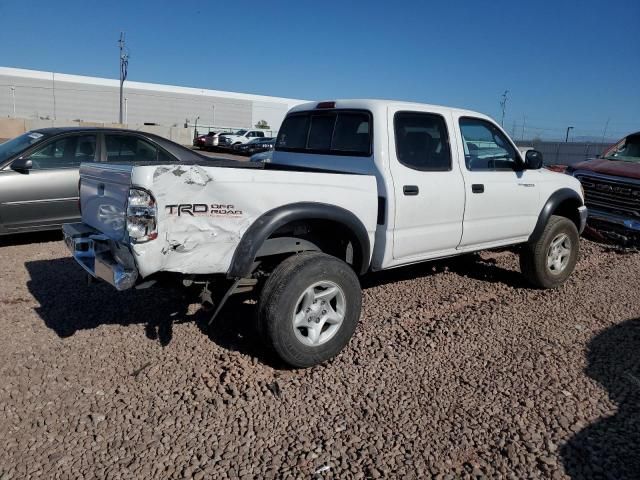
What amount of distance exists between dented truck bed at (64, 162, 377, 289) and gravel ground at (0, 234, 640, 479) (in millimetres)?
794

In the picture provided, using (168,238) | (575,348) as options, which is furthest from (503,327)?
(168,238)

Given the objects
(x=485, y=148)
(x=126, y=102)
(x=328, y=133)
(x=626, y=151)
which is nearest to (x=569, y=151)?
(x=626, y=151)

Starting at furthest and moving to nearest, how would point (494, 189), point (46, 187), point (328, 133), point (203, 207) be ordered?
point (46, 187), point (494, 189), point (328, 133), point (203, 207)

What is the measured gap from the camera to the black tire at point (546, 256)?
5.67 m

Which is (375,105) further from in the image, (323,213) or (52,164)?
(52,164)

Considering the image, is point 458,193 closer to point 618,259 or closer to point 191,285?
point 191,285

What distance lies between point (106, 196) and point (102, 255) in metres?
0.41

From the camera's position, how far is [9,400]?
3246 mm

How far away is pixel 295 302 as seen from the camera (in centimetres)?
356

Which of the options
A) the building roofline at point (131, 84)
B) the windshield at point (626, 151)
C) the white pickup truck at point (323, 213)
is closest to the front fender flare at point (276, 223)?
the white pickup truck at point (323, 213)

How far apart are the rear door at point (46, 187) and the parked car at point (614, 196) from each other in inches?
314

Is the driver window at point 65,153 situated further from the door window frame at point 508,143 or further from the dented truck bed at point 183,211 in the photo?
the door window frame at point 508,143

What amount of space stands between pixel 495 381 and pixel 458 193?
1.77m

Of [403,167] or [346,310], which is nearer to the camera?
[346,310]
